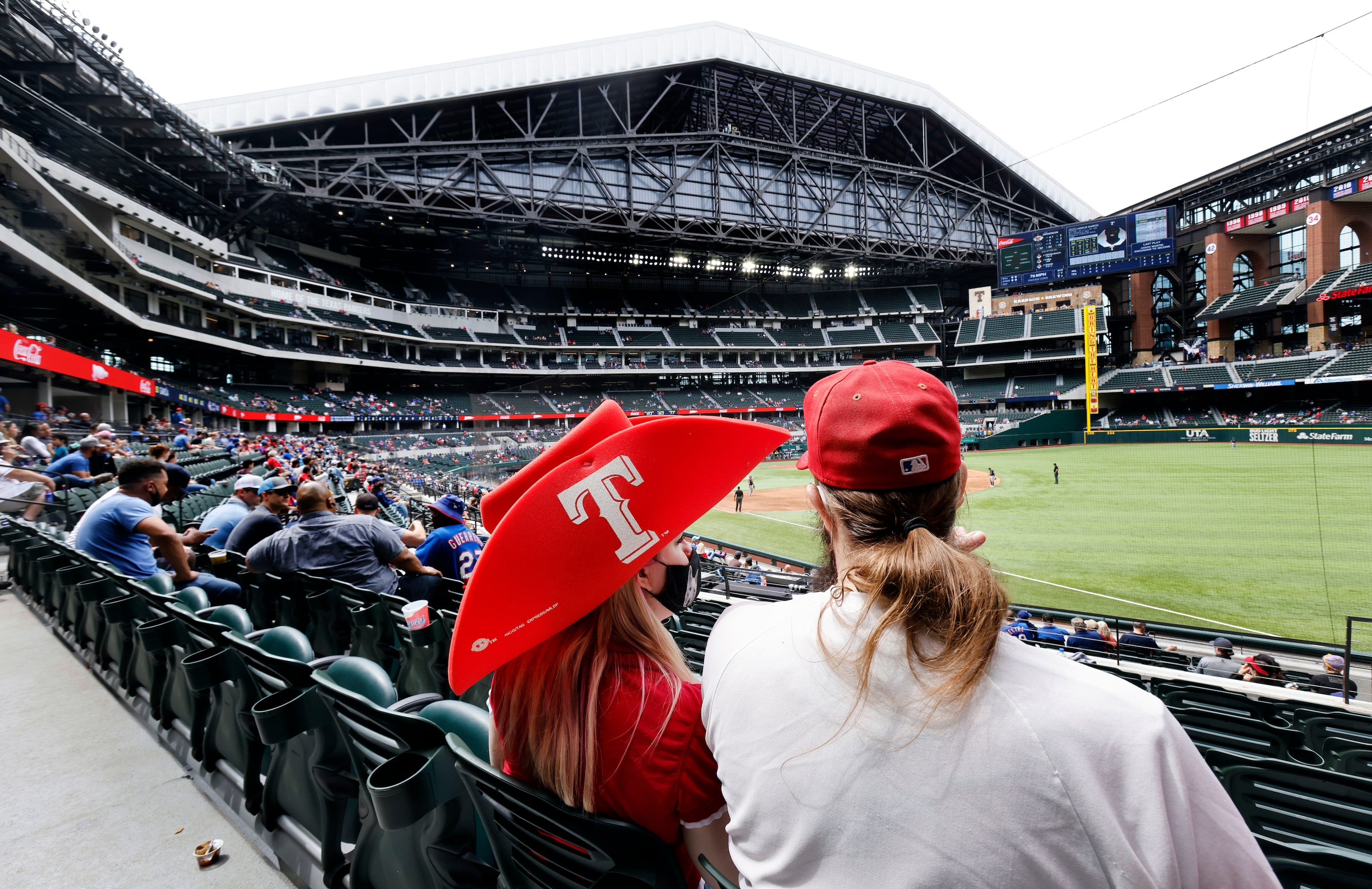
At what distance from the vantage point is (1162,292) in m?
56.0

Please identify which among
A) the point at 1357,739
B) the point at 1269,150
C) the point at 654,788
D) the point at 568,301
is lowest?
the point at 1357,739

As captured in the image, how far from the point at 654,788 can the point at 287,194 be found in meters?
48.1

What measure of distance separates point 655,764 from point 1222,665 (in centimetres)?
818

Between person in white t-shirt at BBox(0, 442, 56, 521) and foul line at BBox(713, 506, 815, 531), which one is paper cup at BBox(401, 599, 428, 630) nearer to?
person in white t-shirt at BBox(0, 442, 56, 521)

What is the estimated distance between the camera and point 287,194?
38406 mm

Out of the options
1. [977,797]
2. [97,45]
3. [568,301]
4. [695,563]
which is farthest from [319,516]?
[568,301]

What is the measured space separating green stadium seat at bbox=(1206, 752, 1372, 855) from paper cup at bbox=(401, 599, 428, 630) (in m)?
3.04

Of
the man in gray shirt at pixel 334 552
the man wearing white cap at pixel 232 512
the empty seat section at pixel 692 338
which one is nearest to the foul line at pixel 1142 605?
the man in gray shirt at pixel 334 552

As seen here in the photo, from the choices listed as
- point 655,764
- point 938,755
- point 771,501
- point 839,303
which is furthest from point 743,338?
point 938,755

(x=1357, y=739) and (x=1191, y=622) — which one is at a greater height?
(x=1357, y=739)

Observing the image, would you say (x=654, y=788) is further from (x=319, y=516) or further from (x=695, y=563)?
(x=319, y=516)

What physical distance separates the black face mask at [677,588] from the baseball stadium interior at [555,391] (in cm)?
30

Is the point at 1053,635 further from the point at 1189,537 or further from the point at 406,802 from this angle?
the point at 1189,537

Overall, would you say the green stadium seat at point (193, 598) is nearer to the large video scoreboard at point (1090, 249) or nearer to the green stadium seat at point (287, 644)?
the green stadium seat at point (287, 644)
